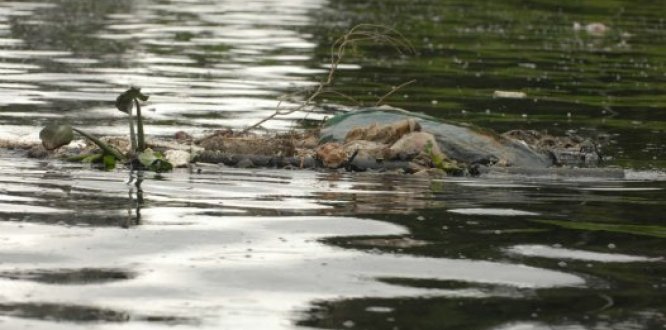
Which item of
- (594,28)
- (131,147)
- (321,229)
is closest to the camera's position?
(321,229)

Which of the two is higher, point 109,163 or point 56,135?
point 56,135

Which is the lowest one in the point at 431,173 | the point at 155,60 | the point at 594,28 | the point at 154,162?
the point at 594,28

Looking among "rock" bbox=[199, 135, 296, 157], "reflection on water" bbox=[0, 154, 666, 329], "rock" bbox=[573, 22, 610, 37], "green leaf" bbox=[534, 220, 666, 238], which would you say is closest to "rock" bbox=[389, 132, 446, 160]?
"reflection on water" bbox=[0, 154, 666, 329]

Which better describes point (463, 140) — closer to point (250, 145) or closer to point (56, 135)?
point (250, 145)

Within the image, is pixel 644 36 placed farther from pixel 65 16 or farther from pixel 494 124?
pixel 494 124

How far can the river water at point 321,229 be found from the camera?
8430 mm

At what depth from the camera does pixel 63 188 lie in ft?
40.6

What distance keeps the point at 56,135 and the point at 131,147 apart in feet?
2.09

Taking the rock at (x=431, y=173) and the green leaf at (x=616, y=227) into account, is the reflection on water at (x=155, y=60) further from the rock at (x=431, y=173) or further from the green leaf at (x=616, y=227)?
the green leaf at (x=616, y=227)

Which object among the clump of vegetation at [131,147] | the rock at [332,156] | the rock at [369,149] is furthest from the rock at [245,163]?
the rock at [369,149]

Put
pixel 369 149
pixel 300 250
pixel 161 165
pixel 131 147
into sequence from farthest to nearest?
1. pixel 369 149
2. pixel 131 147
3. pixel 161 165
4. pixel 300 250

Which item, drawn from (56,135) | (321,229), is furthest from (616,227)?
(56,135)

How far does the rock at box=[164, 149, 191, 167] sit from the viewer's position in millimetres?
13955

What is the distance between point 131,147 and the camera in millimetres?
14164
